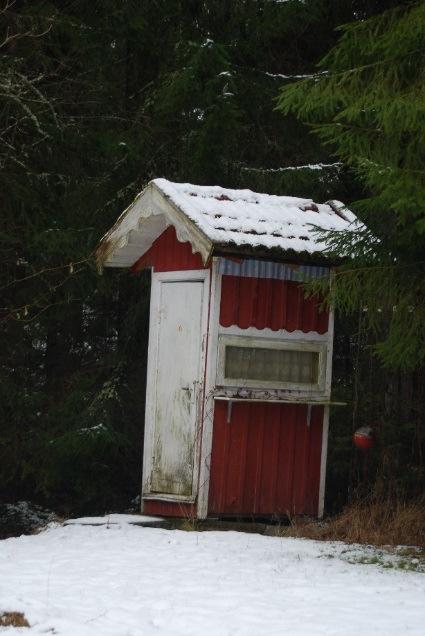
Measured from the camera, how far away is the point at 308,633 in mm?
5301

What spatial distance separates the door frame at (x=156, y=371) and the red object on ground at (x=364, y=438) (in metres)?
1.59

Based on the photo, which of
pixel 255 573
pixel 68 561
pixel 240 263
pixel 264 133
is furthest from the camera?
pixel 264 133

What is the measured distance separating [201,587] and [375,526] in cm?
289

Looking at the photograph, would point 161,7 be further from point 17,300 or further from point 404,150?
point 404,150

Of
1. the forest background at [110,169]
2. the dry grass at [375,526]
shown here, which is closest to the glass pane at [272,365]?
the forest background at [110,169]

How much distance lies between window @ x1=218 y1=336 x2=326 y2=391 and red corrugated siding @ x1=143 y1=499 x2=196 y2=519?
127 cm

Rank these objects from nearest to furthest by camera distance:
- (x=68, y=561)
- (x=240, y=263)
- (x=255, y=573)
Result: (x=255, y=573), (x=68, y=561), (x=240, y=263)

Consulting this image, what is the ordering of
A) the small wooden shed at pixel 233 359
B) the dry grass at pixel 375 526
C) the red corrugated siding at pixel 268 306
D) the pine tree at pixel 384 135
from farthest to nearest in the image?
the red corrugated siding at pixel 268 306, the small wooden shed at pixel 233 359, the dry grass at pixel 375 526, the pine tree at pixel 384 135

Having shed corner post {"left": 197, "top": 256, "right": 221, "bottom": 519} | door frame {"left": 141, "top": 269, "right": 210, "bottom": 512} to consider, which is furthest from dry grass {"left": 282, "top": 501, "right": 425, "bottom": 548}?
door frame {"left": 141, "top": 269, "right": 210, "bottom": 512}

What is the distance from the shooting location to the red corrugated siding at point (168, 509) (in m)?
9.48

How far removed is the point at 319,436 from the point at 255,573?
3187 mm

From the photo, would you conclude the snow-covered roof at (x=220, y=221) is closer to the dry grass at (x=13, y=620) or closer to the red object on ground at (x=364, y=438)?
the red object on ground at (x=364, y=438)

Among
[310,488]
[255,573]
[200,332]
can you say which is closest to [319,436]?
[310,488]

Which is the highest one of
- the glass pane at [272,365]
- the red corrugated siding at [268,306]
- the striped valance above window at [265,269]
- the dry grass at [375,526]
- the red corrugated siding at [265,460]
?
the striped valance above window at [265,269]
